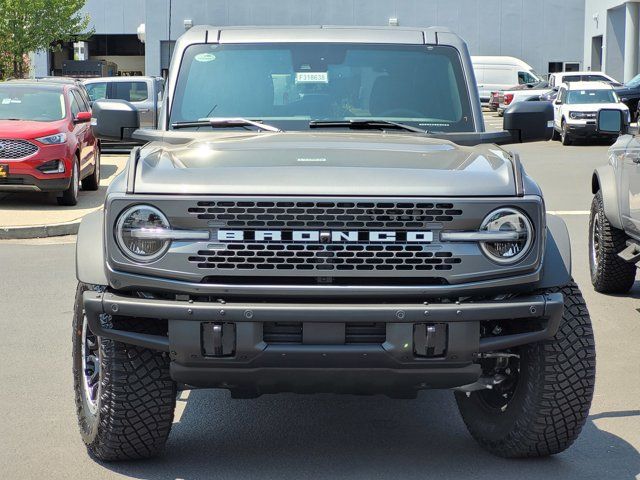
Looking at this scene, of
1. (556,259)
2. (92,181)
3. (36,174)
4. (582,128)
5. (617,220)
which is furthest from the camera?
(582,128)

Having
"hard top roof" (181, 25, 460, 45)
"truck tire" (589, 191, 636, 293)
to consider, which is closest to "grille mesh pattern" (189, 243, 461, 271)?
"hard top roof" (181, 25, 460, 45)

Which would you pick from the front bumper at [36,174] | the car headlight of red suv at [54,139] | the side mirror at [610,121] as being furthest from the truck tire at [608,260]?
the car headlight of red suv at [54,139]

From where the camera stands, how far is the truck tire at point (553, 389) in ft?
16.5

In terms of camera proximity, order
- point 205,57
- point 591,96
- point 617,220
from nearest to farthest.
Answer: point 205,57 → point 617,220 → point 591,96

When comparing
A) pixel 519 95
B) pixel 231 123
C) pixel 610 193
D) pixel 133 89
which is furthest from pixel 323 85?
pixel 519 95

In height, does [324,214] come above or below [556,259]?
above

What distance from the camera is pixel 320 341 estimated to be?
4.59m

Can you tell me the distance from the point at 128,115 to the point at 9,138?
10.1m

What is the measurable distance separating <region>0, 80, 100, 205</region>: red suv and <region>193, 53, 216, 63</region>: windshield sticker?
9808 mm

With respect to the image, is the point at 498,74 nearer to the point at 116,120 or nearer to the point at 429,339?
the point at 116,120

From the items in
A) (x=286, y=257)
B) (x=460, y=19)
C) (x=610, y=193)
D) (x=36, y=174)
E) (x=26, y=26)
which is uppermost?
(x=460, y=19)

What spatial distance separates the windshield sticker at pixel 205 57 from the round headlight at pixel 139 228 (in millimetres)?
2048

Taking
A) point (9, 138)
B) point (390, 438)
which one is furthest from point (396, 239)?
point (9, 138)

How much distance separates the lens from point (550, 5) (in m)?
66.4
